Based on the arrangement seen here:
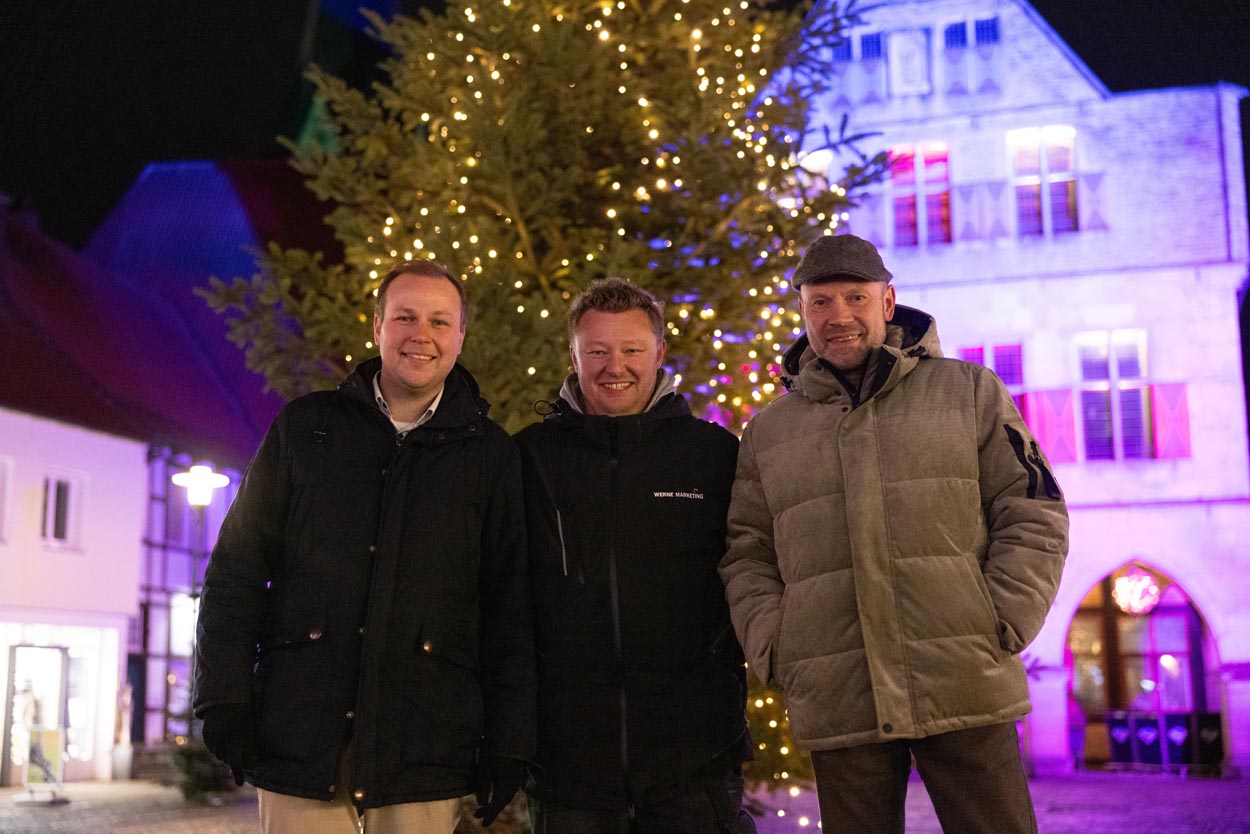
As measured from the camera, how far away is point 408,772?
2562 mm

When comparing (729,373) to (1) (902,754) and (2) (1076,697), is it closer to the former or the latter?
(1) (902,754)

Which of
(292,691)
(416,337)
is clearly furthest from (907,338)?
(292,691)

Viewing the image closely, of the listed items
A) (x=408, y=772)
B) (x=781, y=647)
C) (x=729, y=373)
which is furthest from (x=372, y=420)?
(x=729, y=373)

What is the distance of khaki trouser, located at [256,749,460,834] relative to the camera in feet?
8.37

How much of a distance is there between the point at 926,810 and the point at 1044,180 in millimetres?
8603

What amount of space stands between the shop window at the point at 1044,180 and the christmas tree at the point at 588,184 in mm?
9914

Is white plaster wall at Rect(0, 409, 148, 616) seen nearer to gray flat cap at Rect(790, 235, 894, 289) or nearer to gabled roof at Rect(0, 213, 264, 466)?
gabled roof at Rect(0, 213, 264, 466)

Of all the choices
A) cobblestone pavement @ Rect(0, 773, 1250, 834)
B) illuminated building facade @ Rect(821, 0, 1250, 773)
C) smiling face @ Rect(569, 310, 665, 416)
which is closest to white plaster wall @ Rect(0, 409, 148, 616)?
cobblestone pavement @ Rect(0, 773, 1250, 834)

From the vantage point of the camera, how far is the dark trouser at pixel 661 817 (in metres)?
2.73

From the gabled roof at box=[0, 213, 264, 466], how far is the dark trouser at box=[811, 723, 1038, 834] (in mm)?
13739

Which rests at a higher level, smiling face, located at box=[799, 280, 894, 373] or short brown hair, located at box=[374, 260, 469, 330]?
short brown hair, located at box=[374, 260, 469, 330]

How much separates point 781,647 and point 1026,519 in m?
0.55

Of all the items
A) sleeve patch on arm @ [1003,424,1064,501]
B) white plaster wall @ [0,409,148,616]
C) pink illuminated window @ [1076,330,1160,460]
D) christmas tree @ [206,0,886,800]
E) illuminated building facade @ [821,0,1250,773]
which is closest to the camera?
sleeve patch on arm @ [1003,424,1064,501]

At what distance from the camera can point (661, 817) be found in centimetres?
274
